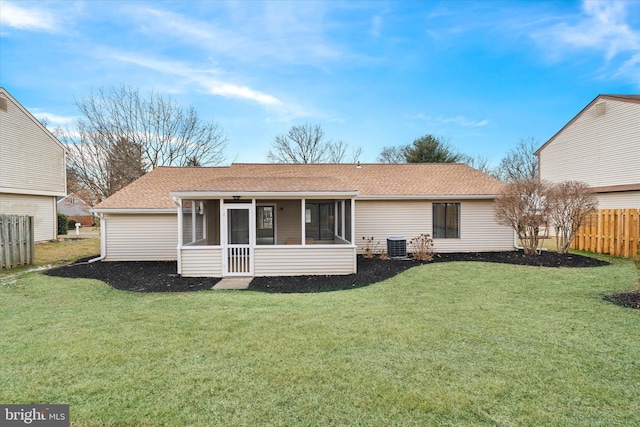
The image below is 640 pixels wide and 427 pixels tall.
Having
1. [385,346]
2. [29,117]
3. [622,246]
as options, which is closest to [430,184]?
[622,246]

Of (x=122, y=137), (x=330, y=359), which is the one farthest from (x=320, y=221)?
(x=122, y=137)

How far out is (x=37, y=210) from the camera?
17625mm

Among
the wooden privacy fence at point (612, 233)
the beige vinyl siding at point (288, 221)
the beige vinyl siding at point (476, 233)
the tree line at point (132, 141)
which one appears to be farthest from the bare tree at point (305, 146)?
the wooden privacy fence at point (612, 233)

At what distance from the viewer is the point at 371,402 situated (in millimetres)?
2908

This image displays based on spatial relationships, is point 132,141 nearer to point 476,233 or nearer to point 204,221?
point 204,221

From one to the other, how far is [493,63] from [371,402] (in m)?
19.2

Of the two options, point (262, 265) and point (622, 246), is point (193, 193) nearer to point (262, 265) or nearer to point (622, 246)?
point (262, 265)

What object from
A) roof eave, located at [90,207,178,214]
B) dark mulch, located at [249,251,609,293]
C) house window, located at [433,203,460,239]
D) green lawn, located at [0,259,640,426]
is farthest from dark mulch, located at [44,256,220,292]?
house window, located at [433,203,460,239]

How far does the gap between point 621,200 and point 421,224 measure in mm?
10184

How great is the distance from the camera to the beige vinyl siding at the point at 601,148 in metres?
14.4

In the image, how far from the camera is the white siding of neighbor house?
1322 cm

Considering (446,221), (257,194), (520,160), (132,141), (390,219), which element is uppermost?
(520,160)

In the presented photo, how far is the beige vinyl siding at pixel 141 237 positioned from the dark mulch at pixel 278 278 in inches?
20.3

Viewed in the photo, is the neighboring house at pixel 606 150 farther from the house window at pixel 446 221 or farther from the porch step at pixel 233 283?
the porch step at pixel 233 283
